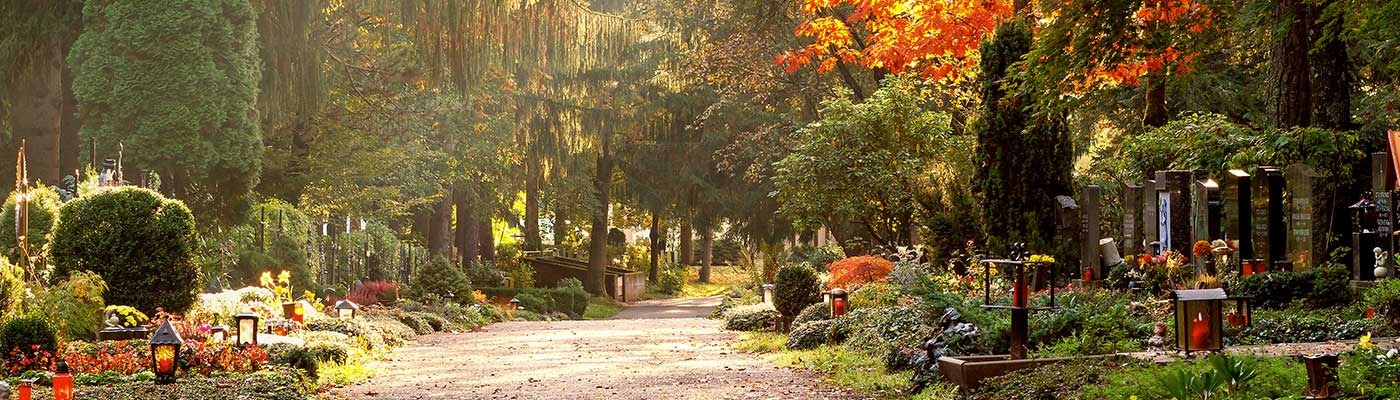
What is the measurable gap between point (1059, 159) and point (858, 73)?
41.1 ft

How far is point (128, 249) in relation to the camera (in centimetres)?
1594

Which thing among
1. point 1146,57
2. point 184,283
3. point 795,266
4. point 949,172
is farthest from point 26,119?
point 1146,57

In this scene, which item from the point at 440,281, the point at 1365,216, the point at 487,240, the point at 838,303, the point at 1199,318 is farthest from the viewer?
the point at 487,240

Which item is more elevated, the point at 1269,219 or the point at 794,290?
the point at 1269,219

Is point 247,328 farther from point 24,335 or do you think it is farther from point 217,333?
point 24,335

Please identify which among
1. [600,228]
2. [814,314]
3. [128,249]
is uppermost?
[600,228]

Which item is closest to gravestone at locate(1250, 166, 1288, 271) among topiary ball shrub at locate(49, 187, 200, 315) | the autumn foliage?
the autumn foliage

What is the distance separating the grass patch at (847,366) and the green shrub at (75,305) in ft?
21.2

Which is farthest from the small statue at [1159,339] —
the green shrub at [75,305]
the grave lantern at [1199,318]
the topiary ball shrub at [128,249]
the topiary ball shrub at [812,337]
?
the topiary ball shrub at [128,249]

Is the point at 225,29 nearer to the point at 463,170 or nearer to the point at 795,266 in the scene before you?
the point at 795,266

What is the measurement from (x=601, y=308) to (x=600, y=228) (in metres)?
4.86

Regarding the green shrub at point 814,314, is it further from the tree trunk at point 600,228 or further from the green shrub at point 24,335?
the tree trunk at point 600,228

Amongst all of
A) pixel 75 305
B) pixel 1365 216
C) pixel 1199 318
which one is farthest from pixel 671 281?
pixel 1199 318

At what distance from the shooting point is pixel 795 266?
2117 cm
